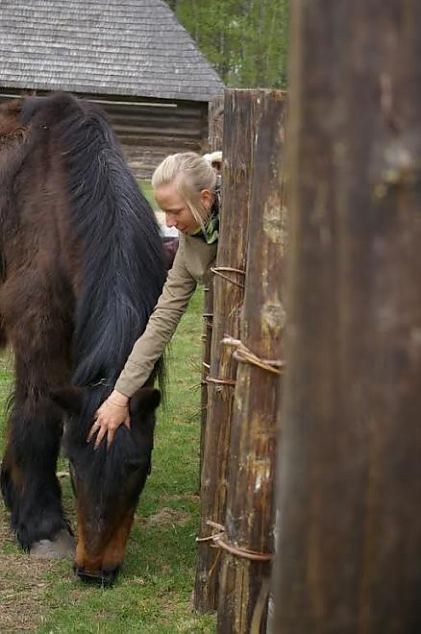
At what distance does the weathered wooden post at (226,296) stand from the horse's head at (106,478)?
36 cm

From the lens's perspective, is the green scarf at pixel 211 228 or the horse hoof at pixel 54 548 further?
the horse hoof at pixel 54 548

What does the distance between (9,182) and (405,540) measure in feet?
13.3

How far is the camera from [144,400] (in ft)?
13.3

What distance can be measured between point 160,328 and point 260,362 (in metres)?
1.28

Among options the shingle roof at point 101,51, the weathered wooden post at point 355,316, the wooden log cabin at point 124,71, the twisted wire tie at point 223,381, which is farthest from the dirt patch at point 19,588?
the shingle roof at point 101,51

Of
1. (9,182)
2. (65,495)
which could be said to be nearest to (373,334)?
(9,182)

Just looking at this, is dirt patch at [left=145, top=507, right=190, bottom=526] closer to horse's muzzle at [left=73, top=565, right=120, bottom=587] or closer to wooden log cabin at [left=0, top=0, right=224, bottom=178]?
horse's muzzle at [left=73, top=565, right=120, bottom=587]

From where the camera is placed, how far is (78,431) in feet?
13.5

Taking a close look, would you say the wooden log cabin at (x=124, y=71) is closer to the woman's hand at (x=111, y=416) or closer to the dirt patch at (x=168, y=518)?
the dirt patch at (x=168, y=518)

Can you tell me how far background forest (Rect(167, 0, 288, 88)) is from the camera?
38.6m

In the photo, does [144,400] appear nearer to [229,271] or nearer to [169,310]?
[169,310]

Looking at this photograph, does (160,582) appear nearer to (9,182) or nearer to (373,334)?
(9,182)

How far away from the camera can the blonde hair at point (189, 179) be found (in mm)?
3803

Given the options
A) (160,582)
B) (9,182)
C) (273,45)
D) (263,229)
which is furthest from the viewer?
(273,45)
